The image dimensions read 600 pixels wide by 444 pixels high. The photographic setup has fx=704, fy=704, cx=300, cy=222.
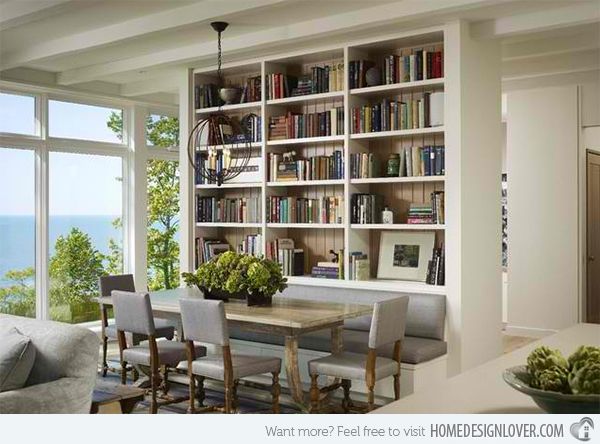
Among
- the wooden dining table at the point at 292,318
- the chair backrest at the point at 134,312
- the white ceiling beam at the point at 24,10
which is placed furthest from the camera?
the chair backrest at the point at 134,312

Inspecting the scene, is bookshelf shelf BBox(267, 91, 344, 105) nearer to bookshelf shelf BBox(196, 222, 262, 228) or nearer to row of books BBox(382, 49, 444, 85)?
row of books BBox(382, 49, 444, 85)

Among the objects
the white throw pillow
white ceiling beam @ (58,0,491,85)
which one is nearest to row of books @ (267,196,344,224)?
white ceiling beam @ (58,0,491,85)

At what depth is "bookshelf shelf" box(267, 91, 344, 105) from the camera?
524cm

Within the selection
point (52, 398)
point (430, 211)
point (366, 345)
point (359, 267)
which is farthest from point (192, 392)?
point (430, 211)

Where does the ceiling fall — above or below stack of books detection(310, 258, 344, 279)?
above

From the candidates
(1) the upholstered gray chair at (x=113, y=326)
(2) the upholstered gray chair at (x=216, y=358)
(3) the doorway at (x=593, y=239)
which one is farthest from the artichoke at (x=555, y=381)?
(3) the doorway at (x=593, y=239)

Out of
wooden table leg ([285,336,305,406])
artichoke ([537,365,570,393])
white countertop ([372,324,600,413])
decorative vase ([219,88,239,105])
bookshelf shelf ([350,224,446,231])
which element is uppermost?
decorative vase ([219,88,239,105])

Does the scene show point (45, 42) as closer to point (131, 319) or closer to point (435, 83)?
point (131, 319)

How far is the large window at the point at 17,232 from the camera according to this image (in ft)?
20.8

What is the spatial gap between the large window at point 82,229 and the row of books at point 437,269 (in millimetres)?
3679

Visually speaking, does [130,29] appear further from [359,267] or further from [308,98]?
[359,267]

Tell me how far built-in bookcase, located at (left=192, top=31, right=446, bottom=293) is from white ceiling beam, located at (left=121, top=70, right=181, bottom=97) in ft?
2.47

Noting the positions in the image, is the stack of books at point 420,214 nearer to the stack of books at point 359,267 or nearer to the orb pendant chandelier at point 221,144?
the stack of books at point 359,267

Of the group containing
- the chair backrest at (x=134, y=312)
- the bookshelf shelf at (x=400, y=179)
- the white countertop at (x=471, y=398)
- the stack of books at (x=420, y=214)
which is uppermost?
the bookshelf shelf at (x=400, y=179)
